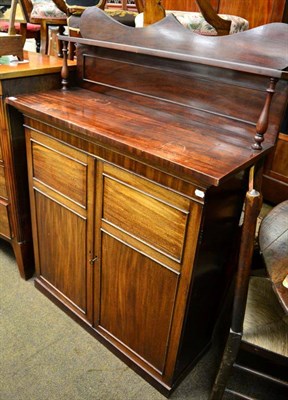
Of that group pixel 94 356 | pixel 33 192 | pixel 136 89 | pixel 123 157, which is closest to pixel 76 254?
pixel 33 192

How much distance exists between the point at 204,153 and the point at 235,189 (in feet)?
0.61

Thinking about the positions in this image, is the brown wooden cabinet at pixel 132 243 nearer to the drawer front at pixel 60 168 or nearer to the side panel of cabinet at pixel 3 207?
the drawer front at pixel 60 168

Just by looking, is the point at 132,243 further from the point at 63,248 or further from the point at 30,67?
the point at 30,67

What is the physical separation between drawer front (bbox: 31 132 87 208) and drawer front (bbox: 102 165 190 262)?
0.43 feet

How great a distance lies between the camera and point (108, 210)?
1263 millimetres

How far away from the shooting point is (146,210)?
1.13 m

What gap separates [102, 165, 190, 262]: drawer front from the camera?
3.45ft

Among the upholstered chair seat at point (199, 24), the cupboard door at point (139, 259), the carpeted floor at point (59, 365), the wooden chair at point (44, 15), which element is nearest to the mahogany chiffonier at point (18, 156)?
the carpeted floor at point (59, 365)

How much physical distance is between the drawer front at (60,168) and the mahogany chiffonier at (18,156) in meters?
0.14

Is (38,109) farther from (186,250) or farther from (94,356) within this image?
(94,356)

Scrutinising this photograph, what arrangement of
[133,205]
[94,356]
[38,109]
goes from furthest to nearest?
[94,356] → [38,109] → [133,205]

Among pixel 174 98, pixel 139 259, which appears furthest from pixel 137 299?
pixel 174 98

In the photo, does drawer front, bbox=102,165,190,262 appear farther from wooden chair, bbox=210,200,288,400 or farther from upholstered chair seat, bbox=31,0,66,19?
upholstered chair seat, bbox=31,0,66,19

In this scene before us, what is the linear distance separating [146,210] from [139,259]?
0.66ft
